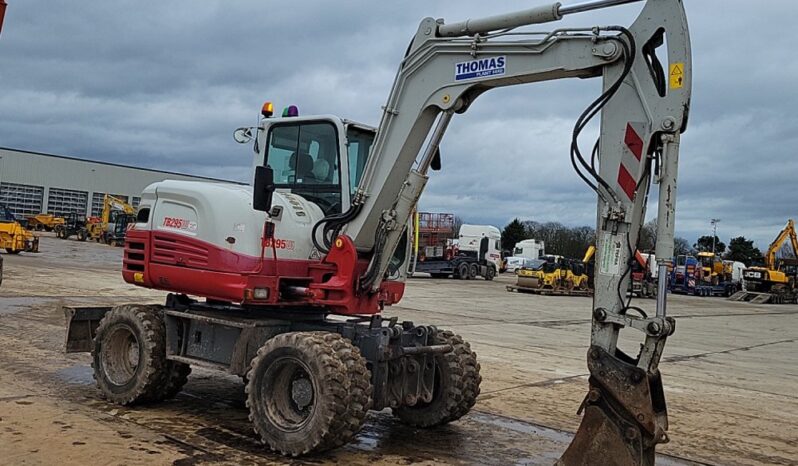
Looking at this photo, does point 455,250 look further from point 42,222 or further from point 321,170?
point 42,222

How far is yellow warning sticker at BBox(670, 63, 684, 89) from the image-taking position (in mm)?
5160

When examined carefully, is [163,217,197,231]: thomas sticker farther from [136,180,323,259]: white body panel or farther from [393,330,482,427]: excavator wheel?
[393,330,482,427]: excavator wheel

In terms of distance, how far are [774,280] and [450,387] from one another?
48942 millimetres

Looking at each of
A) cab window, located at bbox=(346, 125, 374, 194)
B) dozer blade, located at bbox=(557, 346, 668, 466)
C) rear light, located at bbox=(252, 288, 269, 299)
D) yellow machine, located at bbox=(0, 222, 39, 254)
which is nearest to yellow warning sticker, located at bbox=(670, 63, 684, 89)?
dozer blade, located at bbox=(557, 346, 668, 466)

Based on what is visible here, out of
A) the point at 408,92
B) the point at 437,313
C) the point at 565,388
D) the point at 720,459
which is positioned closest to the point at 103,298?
the point at 437,313

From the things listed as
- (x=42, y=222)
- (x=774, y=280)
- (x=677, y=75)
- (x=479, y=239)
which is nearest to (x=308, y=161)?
(x=677, y=75)

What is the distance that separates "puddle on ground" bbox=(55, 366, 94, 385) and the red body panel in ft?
6.64

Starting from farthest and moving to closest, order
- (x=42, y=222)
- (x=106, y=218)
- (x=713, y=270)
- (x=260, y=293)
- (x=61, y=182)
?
(x=61, y=182), (x=42, y=222), (x=106, y=218), (x=713, y=270), (x=260, y=293)

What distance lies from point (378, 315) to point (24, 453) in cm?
328

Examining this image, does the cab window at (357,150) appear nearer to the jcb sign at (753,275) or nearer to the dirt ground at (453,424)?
the dirt ground at (453,424)

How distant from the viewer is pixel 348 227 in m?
6.90

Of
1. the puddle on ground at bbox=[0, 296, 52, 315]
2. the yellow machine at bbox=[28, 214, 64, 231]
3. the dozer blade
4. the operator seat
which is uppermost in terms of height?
the yellow machine at bbox=[28, 214, 64, 231]

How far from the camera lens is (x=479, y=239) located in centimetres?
4706

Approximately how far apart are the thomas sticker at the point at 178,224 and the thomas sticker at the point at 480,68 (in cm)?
293
